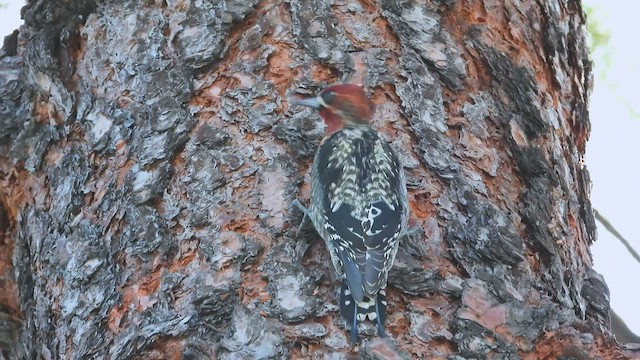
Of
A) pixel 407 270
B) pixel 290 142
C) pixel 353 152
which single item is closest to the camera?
pixel 407 270

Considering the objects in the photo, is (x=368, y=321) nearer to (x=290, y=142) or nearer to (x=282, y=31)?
(x=290, y=142)

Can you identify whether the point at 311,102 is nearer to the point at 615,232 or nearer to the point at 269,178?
the point at 269,178

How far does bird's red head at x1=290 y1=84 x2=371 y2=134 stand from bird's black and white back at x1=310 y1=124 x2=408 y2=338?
3.2 inches

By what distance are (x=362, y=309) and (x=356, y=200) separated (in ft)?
2.14

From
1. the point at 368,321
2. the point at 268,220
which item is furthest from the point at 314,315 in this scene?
the point at 268,220

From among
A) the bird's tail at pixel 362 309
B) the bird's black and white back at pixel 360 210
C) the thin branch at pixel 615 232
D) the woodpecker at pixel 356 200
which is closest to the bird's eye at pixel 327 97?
the woodpecker at pixel 356 200

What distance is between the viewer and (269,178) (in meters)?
3.22

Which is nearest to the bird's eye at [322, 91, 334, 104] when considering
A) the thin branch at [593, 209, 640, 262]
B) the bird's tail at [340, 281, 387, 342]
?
the bird's tail at [340, 281, 387, 342]

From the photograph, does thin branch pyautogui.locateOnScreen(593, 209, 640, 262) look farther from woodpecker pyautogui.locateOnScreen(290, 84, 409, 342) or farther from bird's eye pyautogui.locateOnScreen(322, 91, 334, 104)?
bird's eye pyautogui.locateOnScreen(322, 91, 334, 104)

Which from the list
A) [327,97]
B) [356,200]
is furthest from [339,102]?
→ [356,200]

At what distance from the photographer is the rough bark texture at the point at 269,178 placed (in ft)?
9.64

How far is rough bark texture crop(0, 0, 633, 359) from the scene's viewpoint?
2.94 metres

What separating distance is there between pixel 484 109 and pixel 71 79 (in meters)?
1.44

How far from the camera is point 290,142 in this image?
131 inches
